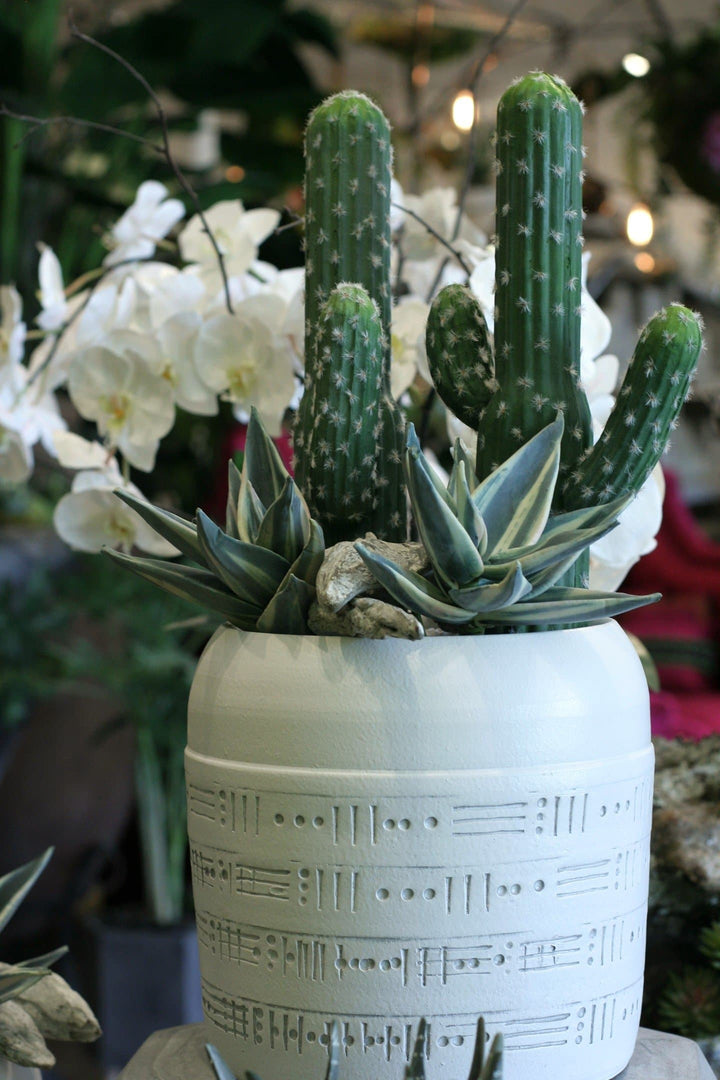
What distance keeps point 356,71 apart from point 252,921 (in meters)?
5.09

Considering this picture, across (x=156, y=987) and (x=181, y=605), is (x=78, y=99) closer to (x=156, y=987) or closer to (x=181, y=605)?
(x=181, y=605)

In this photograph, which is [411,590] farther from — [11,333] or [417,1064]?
[11,333]

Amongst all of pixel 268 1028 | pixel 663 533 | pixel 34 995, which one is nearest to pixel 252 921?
pixel 268 1028

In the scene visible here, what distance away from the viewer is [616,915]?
1.58ft

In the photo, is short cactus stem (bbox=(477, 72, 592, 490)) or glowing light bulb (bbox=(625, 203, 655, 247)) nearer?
short cactus stem (bbox=(477, 72, 592, 490))

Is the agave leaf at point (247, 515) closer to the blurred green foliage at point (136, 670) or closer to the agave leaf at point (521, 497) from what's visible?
the agave leaf at point (521, 497)

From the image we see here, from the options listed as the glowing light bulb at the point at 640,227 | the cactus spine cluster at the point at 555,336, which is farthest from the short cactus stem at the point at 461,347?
the glowing light bulb at the point at 640,227

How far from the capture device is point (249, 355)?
2.23 feet

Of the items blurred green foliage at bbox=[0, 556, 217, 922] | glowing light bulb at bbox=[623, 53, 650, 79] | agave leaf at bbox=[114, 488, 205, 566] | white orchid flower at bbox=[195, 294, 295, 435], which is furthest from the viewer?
blurred green foliage at bbox=[0, 556, 217, 922]

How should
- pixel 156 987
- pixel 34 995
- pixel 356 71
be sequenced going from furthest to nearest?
1. pixel 356 71
2. pixel 156 987
3. pixel 34 995

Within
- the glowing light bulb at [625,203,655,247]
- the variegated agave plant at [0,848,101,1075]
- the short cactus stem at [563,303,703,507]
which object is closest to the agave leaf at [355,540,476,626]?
the short cactus stem at [563,303,703,507]

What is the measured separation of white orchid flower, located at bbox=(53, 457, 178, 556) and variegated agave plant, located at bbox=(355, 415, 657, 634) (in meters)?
0.26

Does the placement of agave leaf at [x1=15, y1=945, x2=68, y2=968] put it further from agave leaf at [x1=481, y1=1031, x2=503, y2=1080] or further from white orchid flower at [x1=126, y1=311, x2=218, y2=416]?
white orchid flower at [x1=126, y1=311, x2=218, y2=416]

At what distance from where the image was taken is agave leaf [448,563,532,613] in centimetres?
42
